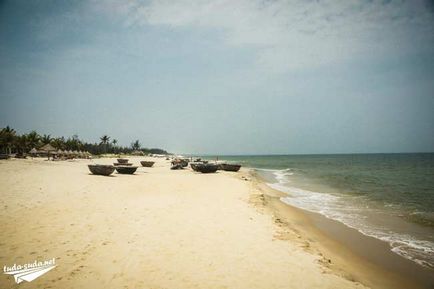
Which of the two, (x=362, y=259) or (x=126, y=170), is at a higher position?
(x=126, y=170)

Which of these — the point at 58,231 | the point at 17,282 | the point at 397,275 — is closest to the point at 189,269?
the point at 17,282

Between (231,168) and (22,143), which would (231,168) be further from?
(22,143)

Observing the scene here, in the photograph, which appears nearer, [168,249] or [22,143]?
[168,249]

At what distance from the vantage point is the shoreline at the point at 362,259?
5.70 metres

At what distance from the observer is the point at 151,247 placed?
19.5 feet

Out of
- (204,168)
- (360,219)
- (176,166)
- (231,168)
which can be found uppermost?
(204,168)

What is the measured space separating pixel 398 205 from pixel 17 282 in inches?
695

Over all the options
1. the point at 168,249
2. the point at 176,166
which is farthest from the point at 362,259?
the point at 176,166

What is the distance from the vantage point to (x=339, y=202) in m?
15.1

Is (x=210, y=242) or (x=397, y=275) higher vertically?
(x=210, y=242)

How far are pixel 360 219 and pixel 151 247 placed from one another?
389 inches

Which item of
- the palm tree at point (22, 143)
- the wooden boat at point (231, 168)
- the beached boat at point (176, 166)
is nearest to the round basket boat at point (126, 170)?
the beached boat at point (176, 166)

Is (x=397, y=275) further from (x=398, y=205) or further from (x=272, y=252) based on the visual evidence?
(x=398, y=205)

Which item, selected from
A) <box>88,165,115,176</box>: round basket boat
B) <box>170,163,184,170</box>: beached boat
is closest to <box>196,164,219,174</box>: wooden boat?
<box>170,163,184,170</box>: beached boat
